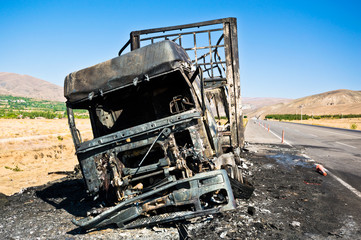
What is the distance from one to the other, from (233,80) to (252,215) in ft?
14.1

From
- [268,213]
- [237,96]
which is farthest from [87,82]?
[237,96]

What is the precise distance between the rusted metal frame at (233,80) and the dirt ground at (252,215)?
143 cm

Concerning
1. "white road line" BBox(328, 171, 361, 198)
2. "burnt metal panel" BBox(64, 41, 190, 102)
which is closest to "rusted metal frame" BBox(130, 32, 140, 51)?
"burnt metal panel" BBox(64, 41, 190, 102)

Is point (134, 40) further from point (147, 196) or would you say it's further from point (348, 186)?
point (348, 186)

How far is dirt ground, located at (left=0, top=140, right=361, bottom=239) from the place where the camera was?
3.19m

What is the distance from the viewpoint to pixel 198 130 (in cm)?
369

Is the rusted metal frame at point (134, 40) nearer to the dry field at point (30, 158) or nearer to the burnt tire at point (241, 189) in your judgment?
the dry field at point (30, 158)

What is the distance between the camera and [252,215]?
3688 mm

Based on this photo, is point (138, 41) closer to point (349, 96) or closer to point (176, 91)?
point (176, 91)

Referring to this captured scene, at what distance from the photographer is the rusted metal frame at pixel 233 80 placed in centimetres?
691

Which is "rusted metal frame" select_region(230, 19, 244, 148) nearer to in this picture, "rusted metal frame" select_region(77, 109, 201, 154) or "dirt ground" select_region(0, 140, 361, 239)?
"dirt ground" select_region(0, 140, 361, 239)

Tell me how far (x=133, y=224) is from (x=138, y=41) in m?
5.99

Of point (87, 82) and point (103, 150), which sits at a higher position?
point (87, 82)

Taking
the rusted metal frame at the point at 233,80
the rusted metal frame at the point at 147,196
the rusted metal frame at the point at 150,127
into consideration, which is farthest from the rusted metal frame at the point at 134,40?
the rusted metal frame at the point at 147,196
